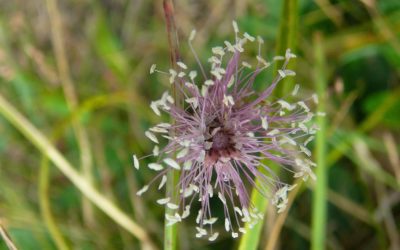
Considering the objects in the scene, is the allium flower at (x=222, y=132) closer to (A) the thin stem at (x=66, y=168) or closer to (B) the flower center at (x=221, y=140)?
(B) the flower center at (x=221, y=140)

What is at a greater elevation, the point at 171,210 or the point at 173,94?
the point at 173,94

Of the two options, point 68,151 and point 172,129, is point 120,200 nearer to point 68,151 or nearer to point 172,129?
point 68,151

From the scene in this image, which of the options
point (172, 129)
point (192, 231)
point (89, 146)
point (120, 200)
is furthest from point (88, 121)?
point (172, 129)

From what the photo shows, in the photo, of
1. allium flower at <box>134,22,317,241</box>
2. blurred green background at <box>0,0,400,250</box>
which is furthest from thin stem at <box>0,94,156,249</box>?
allium flower at <box>134,22,317,241</box>

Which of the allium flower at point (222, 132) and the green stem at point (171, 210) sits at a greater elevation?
the allium flower at point (222, 132)

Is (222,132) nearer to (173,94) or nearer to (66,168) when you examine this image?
(173,94)

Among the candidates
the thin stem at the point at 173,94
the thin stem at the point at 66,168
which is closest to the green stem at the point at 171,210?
the thin stem at the point at 173,94

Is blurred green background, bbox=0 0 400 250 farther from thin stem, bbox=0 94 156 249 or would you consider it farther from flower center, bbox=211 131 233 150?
flower center, bbox=211 131 233 150

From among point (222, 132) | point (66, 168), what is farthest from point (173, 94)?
point (66, 168)
